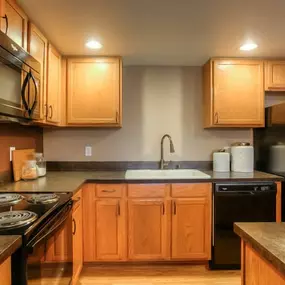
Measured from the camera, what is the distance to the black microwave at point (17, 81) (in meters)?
1.48

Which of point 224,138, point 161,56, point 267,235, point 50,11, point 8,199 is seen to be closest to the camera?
point 267,235

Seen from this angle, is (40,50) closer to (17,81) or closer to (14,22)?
(14,22)

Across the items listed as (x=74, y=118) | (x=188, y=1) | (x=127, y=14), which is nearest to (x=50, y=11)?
(x=127, y=14)

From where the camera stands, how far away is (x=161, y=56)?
291 centimetres

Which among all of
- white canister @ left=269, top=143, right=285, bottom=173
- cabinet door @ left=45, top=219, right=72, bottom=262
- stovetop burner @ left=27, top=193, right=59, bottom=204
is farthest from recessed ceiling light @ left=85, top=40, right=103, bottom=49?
white canister @ left=269, top=143, right=285, bottom=173

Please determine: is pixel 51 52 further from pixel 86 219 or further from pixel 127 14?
Result: pixel 86 219

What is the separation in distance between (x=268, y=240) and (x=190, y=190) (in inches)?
64.6

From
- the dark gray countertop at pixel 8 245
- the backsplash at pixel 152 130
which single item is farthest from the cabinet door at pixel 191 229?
the dark gray countertop at pixel 8 245

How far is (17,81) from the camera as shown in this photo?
5.49 feet

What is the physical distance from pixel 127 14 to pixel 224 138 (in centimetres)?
190

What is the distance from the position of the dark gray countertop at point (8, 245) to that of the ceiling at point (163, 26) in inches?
57.4

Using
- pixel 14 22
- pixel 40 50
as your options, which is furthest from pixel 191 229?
pixel 14 22

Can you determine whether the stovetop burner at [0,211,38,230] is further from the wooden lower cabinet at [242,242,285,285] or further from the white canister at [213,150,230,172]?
the white canister at [213,150,230,172]

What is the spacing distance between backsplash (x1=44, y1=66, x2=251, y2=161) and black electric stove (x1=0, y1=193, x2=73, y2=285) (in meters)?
1.35
